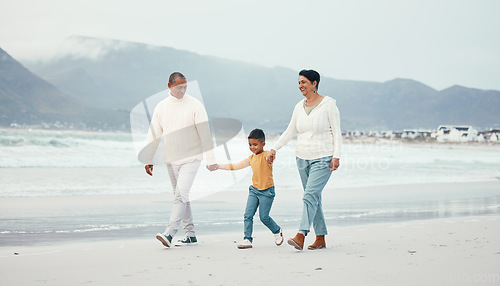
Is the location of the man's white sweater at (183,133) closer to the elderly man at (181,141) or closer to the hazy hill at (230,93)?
the elderly man at (181,141)

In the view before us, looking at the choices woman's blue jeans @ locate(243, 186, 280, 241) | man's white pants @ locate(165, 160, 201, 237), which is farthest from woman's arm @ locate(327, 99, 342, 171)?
man's white pants @ locate(165, 160, 201, 237)

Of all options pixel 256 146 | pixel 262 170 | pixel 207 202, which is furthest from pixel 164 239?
pixel 207 202

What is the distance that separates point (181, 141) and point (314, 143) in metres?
1.33

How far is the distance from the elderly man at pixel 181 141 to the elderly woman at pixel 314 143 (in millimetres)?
787

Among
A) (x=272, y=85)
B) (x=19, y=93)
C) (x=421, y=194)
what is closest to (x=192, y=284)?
(x=421, y=194)

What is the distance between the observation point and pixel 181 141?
5770mm

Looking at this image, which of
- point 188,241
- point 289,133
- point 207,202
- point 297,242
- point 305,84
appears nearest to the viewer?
point 297,242

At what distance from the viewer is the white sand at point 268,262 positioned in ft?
13.4

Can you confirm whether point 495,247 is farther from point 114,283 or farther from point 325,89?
point 325,89

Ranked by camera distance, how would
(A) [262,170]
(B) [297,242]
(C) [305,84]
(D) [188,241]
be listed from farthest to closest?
1. (D) [188,241]
2. (A) [262,170]
3. (C) [305,84]
4. (B) [297,242]

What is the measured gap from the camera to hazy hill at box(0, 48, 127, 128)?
10412cm

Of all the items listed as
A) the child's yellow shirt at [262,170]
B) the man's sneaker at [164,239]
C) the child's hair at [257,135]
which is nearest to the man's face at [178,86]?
the child's hair at [257,135]

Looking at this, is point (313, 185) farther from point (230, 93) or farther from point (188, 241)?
point (230, 93)

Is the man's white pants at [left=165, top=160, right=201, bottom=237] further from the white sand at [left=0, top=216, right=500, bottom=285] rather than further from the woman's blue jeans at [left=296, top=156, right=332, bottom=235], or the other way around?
the woman's blue jeans at [left=296, top=156, right=332, bottom=235]
